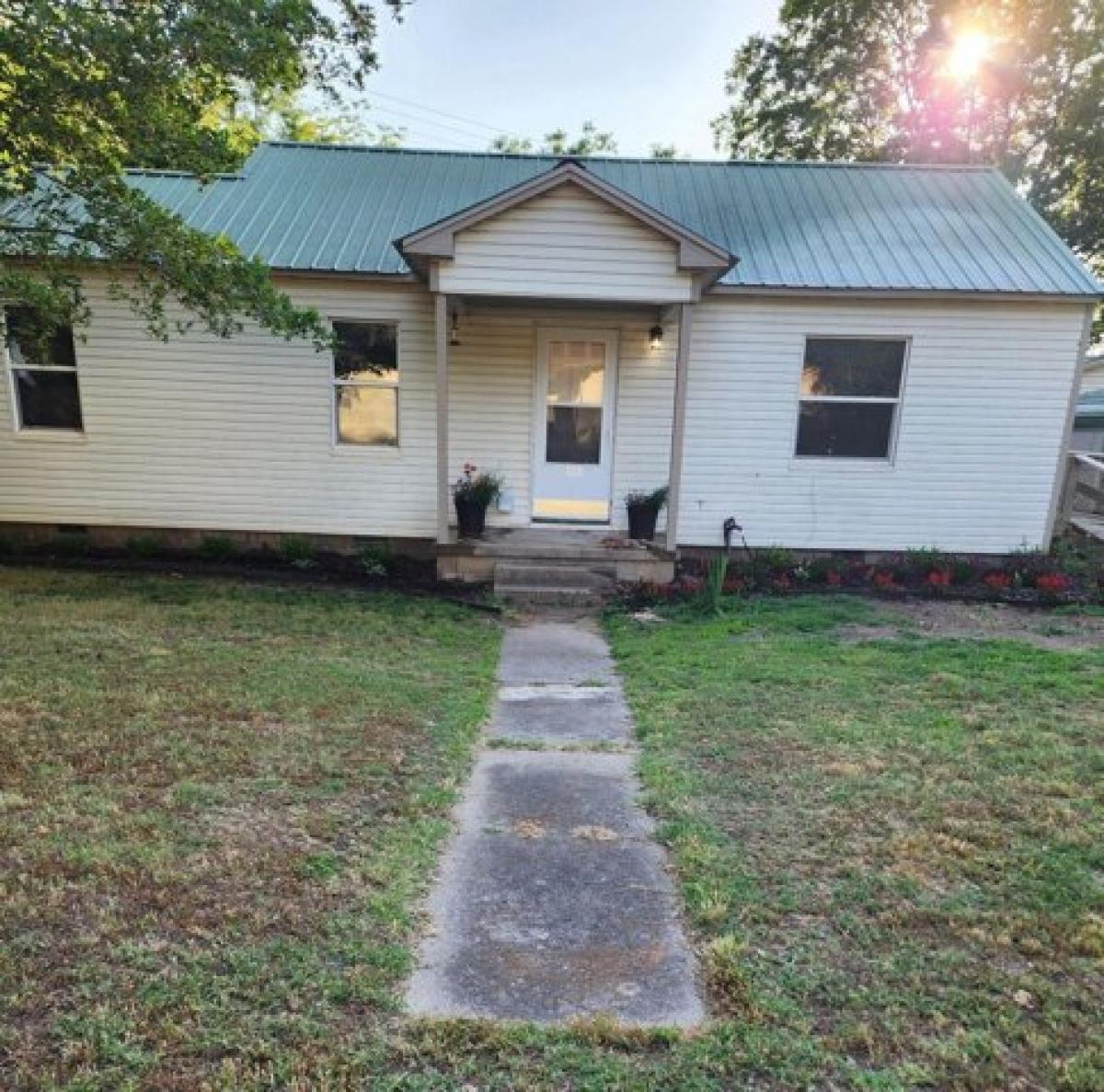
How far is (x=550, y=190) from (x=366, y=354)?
110 inches

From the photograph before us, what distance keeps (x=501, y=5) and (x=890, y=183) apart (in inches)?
280

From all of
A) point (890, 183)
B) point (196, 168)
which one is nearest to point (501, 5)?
point (890, 183)

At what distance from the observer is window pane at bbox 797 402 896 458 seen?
864 centimetres

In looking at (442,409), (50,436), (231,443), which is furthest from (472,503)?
(50,436)

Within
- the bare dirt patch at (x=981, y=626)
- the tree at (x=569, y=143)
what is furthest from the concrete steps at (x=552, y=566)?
the tree at (x=569, y=143)

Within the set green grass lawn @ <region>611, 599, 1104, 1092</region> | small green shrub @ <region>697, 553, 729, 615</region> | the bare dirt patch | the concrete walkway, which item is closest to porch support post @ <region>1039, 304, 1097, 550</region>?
the bare dirt patch

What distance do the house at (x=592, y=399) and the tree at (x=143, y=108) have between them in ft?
6.86

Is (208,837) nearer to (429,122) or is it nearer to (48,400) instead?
(48,400)

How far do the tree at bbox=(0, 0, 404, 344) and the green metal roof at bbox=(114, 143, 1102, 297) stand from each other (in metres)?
2.12

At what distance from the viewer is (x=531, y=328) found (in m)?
8.66

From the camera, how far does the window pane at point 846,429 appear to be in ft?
28.3

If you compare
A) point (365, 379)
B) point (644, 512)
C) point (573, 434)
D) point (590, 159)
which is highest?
point (590, 159)

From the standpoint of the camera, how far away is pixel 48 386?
8461mm

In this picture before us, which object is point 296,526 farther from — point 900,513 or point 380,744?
point 900,513
